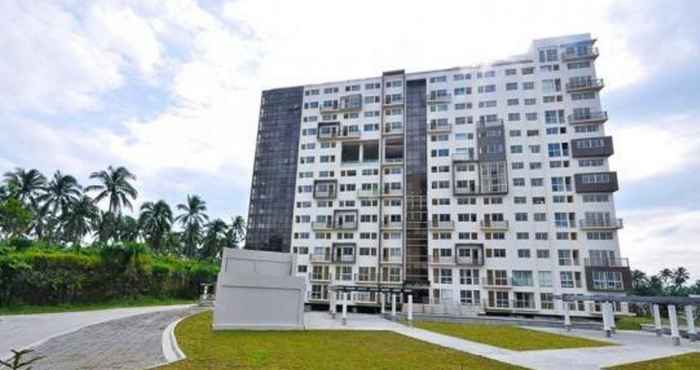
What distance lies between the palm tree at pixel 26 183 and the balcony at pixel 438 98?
169 feet

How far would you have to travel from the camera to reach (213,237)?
62062mm

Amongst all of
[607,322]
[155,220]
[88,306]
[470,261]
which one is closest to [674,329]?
[607,322]

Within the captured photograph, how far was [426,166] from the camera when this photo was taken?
5075 cm

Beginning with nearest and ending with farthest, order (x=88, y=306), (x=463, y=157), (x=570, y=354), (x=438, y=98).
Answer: (x=570, y=354) → (x=88, y=306) → (x=463, y=157) → (x=438, y=98)

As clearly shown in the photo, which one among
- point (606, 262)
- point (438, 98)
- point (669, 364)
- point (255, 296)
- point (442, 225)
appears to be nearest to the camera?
point (669, 364)

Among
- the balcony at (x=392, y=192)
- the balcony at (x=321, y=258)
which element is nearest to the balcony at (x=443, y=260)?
the balcony at (x=392, y=192)

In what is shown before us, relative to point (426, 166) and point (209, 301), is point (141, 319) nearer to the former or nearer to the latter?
point (209, 301)

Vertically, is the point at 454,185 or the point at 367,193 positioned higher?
the point at 454,185

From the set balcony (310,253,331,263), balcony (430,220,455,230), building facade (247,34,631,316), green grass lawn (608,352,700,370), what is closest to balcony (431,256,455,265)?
building facade (247,34,631,316)

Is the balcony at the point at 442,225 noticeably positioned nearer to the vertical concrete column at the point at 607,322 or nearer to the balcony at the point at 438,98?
the balcony at the point at 438,98

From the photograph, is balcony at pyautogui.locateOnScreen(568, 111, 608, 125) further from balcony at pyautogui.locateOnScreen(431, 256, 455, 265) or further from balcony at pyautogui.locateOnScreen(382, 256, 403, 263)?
balcony at pyautogui.locateOnScreen(382, 256, 403, 263)

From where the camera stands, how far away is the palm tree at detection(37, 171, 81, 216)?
43812 millimetres

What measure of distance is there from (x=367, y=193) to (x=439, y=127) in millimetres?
13927

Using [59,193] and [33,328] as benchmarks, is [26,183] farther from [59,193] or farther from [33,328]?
[33,328]
